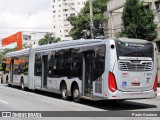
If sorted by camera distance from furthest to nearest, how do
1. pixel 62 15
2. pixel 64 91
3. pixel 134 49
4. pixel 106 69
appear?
pixel 62 15, pixel 64 91, pixel 134 49, pixel 106 69

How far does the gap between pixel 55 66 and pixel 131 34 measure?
10.2 meters

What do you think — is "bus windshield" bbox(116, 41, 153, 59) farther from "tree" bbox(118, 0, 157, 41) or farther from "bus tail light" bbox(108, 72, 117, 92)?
"tree" bbox(118, 0, 157, 41)

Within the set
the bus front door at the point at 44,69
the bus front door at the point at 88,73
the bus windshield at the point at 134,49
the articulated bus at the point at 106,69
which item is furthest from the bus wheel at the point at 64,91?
the bus windshield at the point at 134,49

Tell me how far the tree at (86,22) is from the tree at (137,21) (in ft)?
88.3

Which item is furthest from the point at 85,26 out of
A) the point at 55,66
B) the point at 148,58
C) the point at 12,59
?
the point at 148,58

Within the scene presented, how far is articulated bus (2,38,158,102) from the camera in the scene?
13.8m

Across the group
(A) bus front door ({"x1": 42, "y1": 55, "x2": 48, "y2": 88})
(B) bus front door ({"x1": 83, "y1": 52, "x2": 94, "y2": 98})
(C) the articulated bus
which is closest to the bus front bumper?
(C) the articulated bus

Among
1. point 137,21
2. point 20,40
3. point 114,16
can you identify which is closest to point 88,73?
point 137,21

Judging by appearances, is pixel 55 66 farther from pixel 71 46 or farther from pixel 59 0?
pixel 59 0

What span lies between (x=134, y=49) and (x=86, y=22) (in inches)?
1643

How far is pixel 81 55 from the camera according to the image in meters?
16.2

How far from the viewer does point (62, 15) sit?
5615 inches

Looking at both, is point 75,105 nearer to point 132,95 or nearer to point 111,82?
point 111,82

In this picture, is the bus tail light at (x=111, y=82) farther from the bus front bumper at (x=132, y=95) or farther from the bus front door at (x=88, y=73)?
the bus front door at (x=88, y=73)
